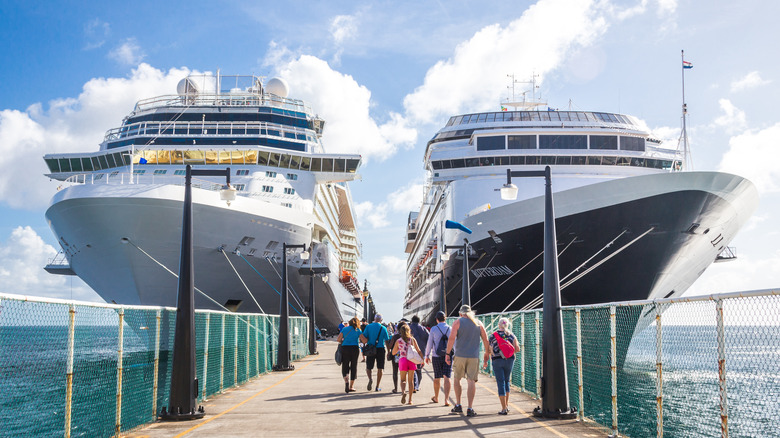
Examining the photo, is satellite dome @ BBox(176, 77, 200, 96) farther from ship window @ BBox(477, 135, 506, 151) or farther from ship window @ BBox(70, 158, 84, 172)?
ship window @ BBox(477, 135, 506, 151)

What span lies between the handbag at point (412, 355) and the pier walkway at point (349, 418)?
704mm

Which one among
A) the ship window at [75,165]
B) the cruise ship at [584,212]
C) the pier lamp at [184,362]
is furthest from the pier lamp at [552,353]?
the ship window at [75,165]

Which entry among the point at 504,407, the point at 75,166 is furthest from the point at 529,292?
the point at 75,166

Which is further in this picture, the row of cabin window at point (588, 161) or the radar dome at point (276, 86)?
the radar dome at point (276, 86)

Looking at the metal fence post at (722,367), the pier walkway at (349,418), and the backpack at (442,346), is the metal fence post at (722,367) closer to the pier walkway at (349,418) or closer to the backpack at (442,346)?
the pier walkway at (349,418)

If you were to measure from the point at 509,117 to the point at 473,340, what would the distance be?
99.3ft

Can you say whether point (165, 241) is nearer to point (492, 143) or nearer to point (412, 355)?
point (412, 355)

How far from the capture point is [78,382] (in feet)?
67.6

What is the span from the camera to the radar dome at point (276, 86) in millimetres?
39406

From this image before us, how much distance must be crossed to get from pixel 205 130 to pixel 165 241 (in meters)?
11.4

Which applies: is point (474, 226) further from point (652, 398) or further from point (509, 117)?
point (509, 117)

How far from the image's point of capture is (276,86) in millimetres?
39406

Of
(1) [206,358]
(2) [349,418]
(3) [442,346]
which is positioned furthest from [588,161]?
(2) [349,418]

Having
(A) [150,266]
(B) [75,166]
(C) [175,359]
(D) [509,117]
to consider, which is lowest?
(C) [175,359]
